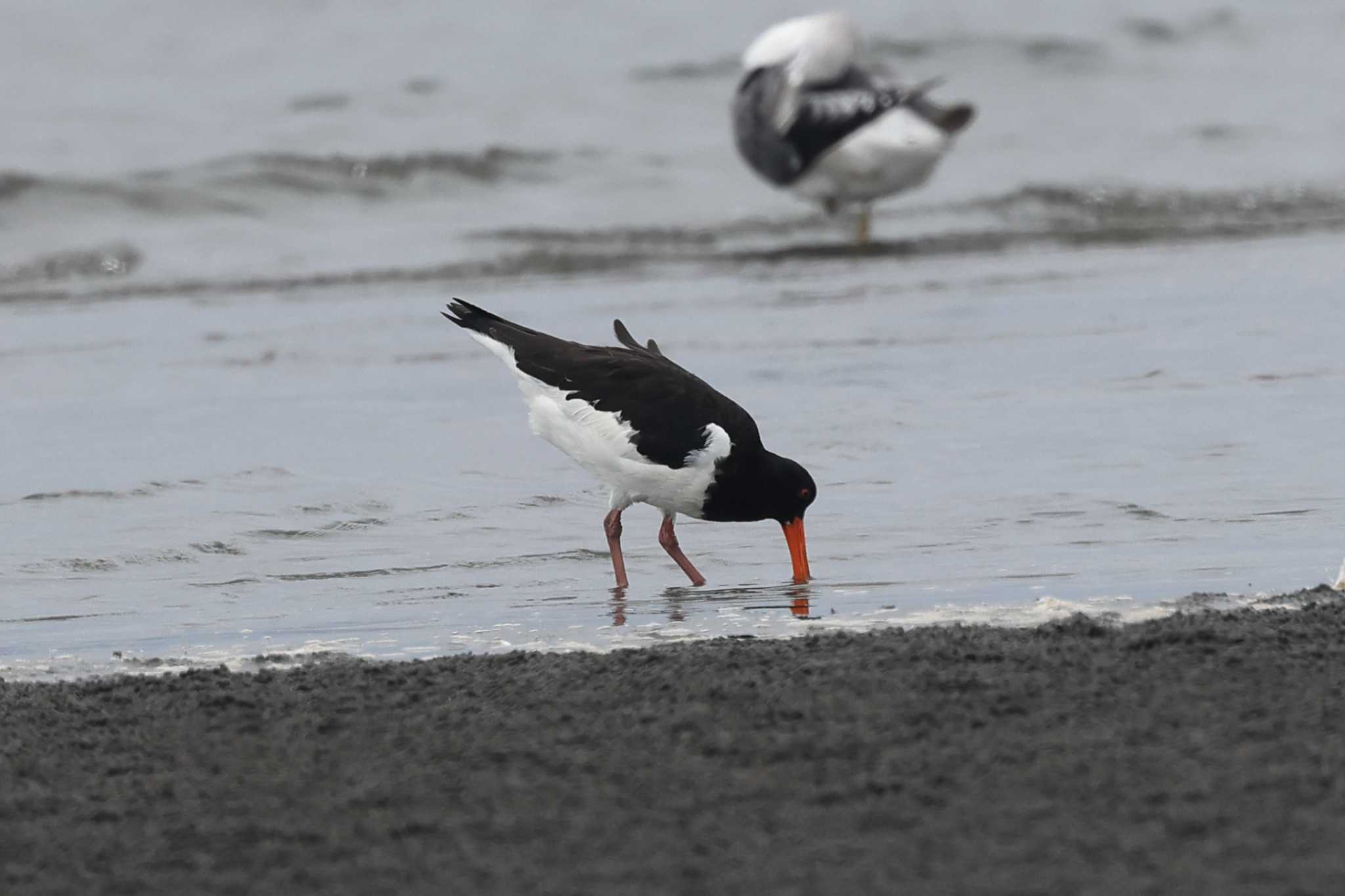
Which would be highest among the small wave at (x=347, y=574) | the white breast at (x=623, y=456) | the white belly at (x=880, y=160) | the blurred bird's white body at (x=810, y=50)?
the blurred bird's white body at (x=810, y=50)

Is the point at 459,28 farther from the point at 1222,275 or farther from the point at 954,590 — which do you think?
the point at 954,590

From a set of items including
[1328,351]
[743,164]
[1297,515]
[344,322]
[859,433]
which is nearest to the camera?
[1297,515]

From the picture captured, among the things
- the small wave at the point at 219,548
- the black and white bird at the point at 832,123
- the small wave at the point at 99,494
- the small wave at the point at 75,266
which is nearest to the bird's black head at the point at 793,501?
the small wave at the point at 219,548

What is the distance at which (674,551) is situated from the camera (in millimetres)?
6305


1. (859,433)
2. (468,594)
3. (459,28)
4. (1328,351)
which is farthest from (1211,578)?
(459,28)

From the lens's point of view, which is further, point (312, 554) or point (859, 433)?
point (859, 433)

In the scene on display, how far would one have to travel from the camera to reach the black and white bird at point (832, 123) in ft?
56.5

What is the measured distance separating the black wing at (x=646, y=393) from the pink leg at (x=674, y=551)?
229 mm

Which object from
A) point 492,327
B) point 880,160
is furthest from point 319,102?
point 492,327

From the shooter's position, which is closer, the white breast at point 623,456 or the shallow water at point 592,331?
the shallow water at point 592,331

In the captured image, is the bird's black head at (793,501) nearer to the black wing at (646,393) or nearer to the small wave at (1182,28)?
the black wing at (646,393)

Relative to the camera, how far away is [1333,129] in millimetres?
23188

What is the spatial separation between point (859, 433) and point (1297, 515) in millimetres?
2230

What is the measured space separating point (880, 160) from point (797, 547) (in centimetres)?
1151
